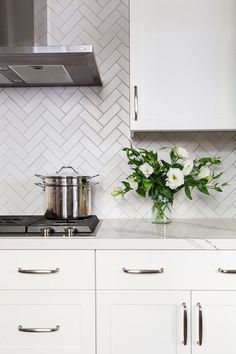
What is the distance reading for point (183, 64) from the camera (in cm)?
201

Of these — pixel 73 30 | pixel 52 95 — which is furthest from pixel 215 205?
pixel 73 30
